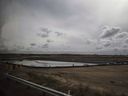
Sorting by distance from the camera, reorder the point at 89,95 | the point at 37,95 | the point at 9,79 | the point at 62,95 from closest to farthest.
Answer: the point at 62,95, the point at 37,95, the point at 89,95, the point at 9,79

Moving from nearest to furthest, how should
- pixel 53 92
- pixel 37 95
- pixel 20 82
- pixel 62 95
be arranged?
1. pixel 62 95
2. pixel 53 92
3. pixel 37 95
4. pixel 20 82

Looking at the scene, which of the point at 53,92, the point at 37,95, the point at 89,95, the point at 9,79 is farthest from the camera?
the point at 9,79

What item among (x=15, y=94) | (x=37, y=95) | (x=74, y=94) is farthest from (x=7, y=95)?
(x=74, y=94)

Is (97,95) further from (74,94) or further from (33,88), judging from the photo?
(33,88)

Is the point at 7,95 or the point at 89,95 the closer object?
the point at 7,95

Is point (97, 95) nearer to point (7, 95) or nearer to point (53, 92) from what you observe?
point (53, 92)

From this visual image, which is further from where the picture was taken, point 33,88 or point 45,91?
point 33,88

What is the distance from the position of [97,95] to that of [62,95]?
9.86 feet

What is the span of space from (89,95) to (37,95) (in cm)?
295

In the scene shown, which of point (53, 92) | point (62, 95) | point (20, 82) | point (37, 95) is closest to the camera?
point (62, 95)

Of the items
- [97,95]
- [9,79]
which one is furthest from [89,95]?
[9,79]

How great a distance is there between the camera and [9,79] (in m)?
12.8

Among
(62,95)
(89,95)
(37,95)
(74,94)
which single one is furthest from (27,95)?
(89,95)

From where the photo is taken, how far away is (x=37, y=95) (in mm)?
8305
